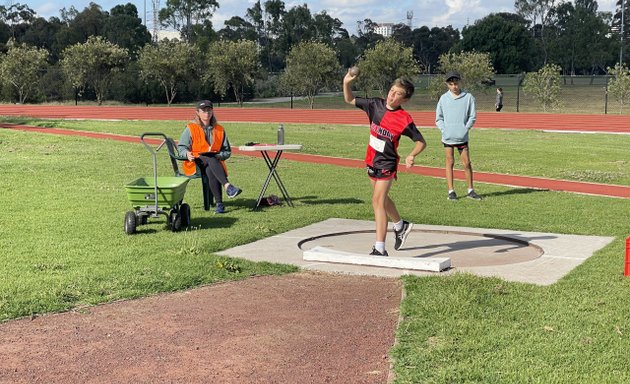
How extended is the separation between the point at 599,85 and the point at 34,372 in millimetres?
88630

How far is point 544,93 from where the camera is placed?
50094 mm

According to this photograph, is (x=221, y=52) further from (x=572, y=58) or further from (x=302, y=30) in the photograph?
(x=572, y=58)

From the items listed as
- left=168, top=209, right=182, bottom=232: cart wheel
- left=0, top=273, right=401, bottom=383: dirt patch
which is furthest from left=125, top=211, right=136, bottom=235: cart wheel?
left=0, top=273, right=401, bottom=383: dirt patch

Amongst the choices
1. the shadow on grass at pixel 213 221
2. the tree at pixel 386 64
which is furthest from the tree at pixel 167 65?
the shadow on grass at pixel 213 221

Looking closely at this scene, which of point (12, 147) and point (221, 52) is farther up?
point (221, 52)

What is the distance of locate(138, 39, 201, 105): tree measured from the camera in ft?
199

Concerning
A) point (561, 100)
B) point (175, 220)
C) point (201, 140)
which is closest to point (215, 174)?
point (201, 140)

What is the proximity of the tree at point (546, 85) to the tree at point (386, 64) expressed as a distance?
35.5 ft

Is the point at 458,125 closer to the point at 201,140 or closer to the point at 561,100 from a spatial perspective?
the point at 201,140

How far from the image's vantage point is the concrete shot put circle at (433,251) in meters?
7.03

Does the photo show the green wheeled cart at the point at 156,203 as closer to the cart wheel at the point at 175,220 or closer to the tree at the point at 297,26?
the cart wheel at the point at 175,220

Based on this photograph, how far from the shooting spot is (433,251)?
8117mm

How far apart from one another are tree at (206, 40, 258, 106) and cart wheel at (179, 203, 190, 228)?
164 ft

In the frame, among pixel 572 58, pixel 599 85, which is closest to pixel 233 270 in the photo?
pixel 599 85
